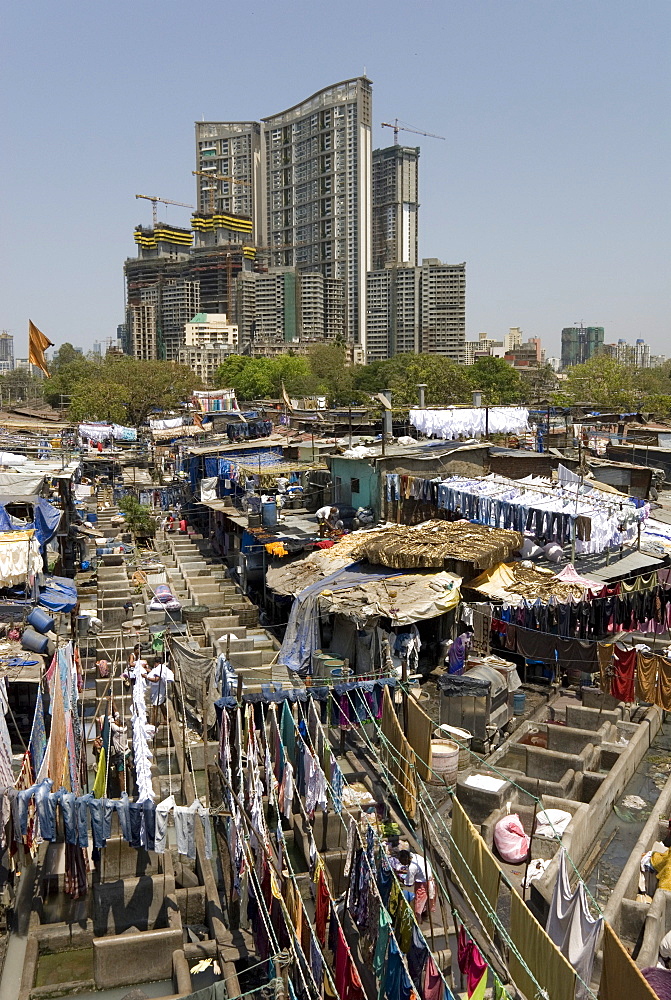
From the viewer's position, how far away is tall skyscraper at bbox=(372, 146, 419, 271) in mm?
173625

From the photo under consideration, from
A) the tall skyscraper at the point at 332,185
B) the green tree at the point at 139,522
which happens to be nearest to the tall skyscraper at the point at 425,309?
the tall skyscraper at the point at 332,185

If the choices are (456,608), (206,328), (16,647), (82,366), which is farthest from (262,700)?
(206,328)

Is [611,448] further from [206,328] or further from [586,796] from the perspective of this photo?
[206,328]

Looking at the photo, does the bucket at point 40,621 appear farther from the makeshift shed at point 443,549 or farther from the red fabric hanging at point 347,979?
the red fabric hanging at point 347,979

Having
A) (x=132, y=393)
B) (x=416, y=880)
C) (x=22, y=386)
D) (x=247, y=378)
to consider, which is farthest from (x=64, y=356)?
(x=416, y=880)

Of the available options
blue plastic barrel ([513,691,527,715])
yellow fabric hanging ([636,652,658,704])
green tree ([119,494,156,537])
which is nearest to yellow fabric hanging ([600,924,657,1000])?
blue plastic barrel ([513,691,527,715])

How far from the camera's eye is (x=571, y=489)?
2209 centimetres

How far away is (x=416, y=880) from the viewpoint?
1042cm

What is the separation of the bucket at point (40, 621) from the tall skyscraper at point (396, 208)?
16471cm

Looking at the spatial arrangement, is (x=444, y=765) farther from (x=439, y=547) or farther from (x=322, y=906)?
(x=439, y=547)

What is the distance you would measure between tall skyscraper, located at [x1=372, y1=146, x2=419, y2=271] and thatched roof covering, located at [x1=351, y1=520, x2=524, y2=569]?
159m

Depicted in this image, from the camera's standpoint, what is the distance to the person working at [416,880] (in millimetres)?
10258

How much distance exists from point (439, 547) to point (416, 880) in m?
9.20

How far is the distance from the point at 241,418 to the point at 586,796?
135 feet
